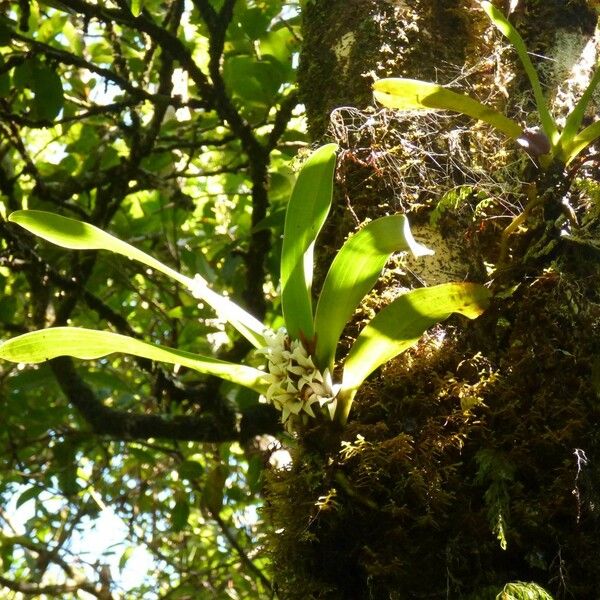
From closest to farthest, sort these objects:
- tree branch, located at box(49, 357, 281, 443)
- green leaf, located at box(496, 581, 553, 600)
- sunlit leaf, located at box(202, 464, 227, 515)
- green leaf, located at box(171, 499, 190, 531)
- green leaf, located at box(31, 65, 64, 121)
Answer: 1. green leaf, located at box(496, 581, 553, 600)
2. green leaf, located at box(31, 65, 64, 121)
3. tree branch, located at box(49, 357, 281, 443)
4. sunlit leaf, located at box(202, 464, 227, 515)
5. green leaf, located at box(171, 499, 190, 531)

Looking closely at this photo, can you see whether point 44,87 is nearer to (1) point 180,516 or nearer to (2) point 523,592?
(1) point 180,516

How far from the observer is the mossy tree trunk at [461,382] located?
0.85 meters

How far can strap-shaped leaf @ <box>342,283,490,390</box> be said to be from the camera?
2.80ft

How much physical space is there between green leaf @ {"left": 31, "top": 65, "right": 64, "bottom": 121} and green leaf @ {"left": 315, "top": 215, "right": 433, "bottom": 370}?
156 cm

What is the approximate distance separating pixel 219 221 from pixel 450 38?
81.4 inches

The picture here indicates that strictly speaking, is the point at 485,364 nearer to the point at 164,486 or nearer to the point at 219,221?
the point at 219,221

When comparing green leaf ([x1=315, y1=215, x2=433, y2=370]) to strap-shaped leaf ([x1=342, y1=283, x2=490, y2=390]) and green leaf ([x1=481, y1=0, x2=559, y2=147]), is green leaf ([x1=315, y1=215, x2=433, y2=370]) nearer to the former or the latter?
strap-shaped leaf ([x1=342, y1=283, x2=490, y2=390])

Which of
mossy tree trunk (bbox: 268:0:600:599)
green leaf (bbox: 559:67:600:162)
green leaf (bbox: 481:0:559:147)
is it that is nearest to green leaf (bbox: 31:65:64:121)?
mossy tree trunk (bbox: 268:0:600:599)

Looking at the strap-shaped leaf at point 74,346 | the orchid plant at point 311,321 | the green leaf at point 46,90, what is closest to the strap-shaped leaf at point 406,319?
the orchid plant at point 311,321

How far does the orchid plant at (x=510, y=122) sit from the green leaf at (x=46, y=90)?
1437 mm

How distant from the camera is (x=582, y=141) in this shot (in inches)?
39.0

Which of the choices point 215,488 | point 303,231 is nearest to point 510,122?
point 303,231

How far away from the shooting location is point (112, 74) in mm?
2217

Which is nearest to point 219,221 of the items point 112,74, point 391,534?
point 112,74
